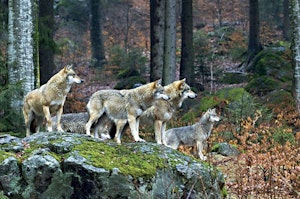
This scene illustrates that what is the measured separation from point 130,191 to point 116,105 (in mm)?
2746

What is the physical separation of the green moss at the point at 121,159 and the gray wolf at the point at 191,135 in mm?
4774

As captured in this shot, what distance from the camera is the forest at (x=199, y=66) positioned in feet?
33.9

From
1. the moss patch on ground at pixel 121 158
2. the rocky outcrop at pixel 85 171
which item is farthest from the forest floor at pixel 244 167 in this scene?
the moss patch on ground at pixel 121 158

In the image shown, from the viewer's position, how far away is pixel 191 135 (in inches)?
500

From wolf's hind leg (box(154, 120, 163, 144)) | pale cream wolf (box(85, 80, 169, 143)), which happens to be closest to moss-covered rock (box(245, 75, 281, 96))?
wolf's hind leg (box(154, 120, 163, 144))

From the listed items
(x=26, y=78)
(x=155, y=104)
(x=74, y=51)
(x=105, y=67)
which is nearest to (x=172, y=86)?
(x=155, y=104)

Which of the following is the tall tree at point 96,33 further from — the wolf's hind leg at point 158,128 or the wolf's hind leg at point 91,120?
the wolf's hind leg at point 91,120

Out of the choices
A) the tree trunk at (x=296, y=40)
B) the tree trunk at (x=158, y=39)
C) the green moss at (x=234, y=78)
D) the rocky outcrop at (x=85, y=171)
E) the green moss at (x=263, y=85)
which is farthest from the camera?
the green moss at (x=234, y=78)

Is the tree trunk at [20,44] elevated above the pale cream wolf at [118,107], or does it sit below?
above

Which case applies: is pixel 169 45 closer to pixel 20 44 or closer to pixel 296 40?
pixel 296 40

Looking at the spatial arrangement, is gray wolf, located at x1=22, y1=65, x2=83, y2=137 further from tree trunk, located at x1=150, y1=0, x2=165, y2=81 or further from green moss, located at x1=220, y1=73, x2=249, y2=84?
green moss, located at x1=220, y1=73, x2=249, y2=84

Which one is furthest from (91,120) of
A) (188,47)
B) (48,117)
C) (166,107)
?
(188,47)

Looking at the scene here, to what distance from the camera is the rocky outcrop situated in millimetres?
6660

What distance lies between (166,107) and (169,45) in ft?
26.6
